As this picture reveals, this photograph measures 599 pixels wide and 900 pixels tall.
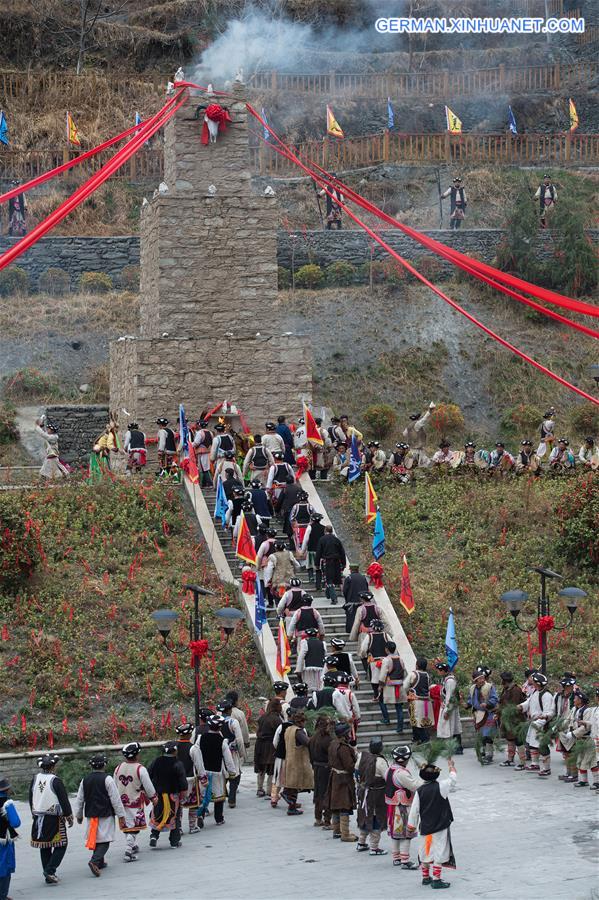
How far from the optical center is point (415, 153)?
5256 cm

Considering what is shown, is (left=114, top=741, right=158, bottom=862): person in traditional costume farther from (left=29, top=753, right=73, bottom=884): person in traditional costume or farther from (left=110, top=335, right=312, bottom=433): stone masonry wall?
(left=110, top=335, right=312, bottom=433): stone masonry wall

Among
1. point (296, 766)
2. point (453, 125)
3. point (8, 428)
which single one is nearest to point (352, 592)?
point (296, 766)

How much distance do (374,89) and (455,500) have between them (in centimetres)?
2908

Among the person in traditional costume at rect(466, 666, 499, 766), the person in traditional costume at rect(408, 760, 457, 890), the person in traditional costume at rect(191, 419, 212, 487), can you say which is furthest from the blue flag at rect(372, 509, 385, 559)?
the person in traditional costume at rect(408, 760, 457, 890)

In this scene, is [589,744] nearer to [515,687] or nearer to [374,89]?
[515,687]

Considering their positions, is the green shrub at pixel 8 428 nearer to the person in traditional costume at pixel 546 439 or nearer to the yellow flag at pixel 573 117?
the person in traditional costume at pixel 546 439

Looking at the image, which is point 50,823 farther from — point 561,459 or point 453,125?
point 453,125

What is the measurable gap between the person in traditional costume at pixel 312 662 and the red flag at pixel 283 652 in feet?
1.25

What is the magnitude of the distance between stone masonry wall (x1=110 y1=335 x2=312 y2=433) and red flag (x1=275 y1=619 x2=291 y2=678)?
33.3 feet

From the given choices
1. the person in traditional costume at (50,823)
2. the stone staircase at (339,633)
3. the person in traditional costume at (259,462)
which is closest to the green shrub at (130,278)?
the stone staircase at (339,633)

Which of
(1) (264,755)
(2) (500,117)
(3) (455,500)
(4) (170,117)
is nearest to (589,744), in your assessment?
(1) (264,755)

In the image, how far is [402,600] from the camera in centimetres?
2672

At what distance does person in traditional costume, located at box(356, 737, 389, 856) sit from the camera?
61.1 feet

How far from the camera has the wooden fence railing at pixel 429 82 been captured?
5728 centimetres
